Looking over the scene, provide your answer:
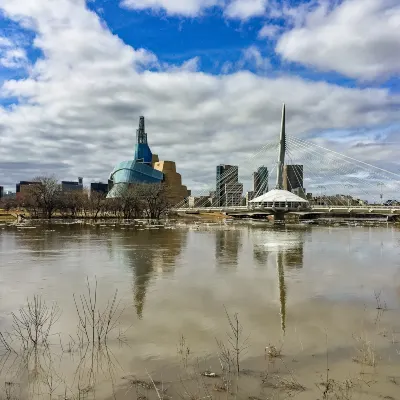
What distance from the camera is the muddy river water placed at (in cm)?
771

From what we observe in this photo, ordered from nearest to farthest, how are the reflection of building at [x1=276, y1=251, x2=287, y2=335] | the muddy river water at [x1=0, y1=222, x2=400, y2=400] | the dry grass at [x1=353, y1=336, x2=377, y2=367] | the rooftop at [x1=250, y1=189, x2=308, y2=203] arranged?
1. the muddy river water at [x1=0, y1=222, x2=400, y2=400]
2. the dry grass at [x1=353, y1=336, x2=377, y2=367]
3. the reflection of building at [x1=276, y1=251, x2=287, y2=335]
4. the rooftop at [x1=250, y1=189, x2=308, y2=203]

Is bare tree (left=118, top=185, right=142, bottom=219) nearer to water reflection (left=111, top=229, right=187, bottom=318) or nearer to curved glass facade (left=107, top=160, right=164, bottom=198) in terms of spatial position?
water reflection (left=111, top=229, right=187, bottom=318)

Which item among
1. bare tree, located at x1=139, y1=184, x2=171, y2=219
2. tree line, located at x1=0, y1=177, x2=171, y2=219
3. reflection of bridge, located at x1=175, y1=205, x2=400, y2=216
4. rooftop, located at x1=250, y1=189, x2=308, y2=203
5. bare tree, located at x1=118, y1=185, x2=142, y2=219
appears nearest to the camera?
tree line, located at x1=0, y1=177, x2=171, y2=219

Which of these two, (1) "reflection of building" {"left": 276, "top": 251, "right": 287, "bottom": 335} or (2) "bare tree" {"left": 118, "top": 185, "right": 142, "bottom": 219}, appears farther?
(2) "bare tree" {"left": 118, "top": 185, "right": 142, "bottom": 219}

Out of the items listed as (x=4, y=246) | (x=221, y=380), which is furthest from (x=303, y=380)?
(x=4, y=246)

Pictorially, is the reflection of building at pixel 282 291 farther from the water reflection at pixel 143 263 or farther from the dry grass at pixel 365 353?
the water reflection at pixel 143 263

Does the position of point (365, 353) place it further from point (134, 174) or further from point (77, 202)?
point (134, 174)

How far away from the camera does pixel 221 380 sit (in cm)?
789

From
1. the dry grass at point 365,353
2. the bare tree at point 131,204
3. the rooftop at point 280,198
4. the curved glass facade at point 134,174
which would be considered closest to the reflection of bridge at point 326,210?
the rooftop at point 280,198

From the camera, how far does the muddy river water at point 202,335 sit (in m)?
7.71

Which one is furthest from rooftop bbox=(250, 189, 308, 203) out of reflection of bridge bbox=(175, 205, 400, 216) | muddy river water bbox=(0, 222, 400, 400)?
muddy river water bbox=(0, 222, 400, 400)

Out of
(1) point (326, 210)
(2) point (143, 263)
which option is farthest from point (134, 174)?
(2) point (143, 263)

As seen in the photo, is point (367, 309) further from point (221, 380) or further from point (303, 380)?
point (221, 380)

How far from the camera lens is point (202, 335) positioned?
10.6 metres
